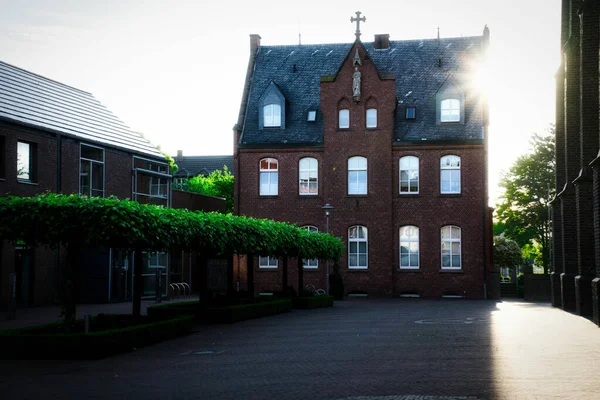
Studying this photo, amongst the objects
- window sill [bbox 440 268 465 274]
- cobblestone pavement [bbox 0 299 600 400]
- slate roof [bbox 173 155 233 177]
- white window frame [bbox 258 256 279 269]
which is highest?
slate roof [bbox 173 155 233 177]

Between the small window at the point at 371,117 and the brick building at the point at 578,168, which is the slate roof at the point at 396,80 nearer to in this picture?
the small window at the point at 371,117

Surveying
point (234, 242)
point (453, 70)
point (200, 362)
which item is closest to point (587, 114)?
point (234, 242)

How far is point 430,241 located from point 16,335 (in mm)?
30203

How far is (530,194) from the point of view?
216 feet

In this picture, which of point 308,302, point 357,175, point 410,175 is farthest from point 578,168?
point 357,175

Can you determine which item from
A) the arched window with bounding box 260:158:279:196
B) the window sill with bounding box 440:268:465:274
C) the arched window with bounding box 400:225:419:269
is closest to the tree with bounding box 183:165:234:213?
the arched window with bounding box 260:158:279:196

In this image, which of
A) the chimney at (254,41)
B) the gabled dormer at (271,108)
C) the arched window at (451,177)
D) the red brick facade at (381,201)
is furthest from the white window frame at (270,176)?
the arched window at (451,177)

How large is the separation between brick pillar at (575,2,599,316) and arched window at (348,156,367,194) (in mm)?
18347

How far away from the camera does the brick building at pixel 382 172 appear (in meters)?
43.7

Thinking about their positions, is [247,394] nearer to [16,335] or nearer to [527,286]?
[16,335]

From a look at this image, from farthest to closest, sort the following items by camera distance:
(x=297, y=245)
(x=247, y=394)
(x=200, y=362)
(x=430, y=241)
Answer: (x=430, y=241) < (x=297, y=245) < (x=200, y=362) < (x=247, y=394)

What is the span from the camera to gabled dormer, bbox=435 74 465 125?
4481cm

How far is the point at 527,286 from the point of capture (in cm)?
4428

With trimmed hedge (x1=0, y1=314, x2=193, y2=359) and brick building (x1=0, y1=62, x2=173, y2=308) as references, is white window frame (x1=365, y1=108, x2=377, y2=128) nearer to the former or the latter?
brick building (x1=0, y1=62, x2=173, y2=308)
